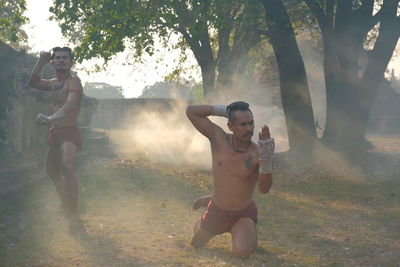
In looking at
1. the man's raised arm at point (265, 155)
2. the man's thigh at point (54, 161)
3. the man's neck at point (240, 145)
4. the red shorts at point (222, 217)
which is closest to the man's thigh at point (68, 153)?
the man's thigh at point (54, 161)

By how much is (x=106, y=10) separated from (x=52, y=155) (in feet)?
18.8

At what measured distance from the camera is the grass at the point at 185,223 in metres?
4.94

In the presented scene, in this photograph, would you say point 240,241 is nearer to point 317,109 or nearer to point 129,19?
point 129,19

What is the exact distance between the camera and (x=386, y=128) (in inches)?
1382

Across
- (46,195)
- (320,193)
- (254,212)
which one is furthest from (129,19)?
(254,212)

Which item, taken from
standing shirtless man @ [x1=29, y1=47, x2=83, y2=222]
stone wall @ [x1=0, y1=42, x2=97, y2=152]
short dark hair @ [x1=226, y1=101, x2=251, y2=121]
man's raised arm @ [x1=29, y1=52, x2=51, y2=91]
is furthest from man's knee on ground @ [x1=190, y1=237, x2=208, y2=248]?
stone wall @ [x1=0, y1=42, x2=97, y2=152]

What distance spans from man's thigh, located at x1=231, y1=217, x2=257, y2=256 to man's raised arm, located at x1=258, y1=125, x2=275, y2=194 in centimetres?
52

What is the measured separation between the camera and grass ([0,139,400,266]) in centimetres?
494

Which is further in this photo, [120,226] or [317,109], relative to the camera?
[317,109]

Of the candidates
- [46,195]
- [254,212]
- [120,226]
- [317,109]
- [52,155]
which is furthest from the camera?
[317,109]

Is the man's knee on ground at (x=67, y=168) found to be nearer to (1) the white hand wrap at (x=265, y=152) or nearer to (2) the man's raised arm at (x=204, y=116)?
(2) the man's raised arm at (x=204, y=116)

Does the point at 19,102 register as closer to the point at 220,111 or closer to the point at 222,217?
the point at 220,111

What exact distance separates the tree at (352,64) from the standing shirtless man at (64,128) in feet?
26.4

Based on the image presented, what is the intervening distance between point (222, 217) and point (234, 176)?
0.45 meters
